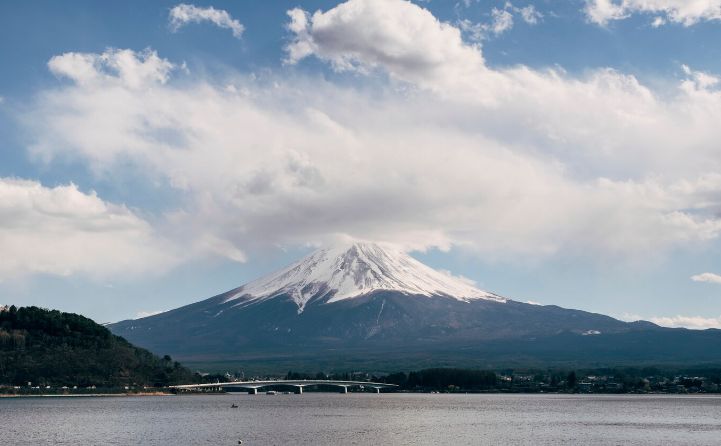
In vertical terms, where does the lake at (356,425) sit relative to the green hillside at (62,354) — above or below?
below

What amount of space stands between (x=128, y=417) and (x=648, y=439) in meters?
61.0

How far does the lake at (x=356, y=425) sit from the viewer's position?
292ft

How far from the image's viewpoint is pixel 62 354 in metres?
176

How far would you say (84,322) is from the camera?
187 m

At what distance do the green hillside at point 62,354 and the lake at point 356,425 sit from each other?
19.1 meters

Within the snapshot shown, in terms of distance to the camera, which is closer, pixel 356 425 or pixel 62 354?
pixel 356 425

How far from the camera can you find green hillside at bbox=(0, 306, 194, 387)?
170625 millimetres

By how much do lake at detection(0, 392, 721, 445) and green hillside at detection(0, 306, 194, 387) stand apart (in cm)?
1905

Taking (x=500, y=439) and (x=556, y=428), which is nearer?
(x=500, y=439)

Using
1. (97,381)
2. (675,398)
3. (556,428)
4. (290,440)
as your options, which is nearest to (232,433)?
(290,440)

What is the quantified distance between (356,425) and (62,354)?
8476cm

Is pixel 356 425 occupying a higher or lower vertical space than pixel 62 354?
lower

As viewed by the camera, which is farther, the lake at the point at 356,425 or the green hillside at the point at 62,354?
the green hillside at the point at 62,354

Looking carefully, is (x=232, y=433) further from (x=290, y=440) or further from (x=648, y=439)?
(x=648, y=439)
